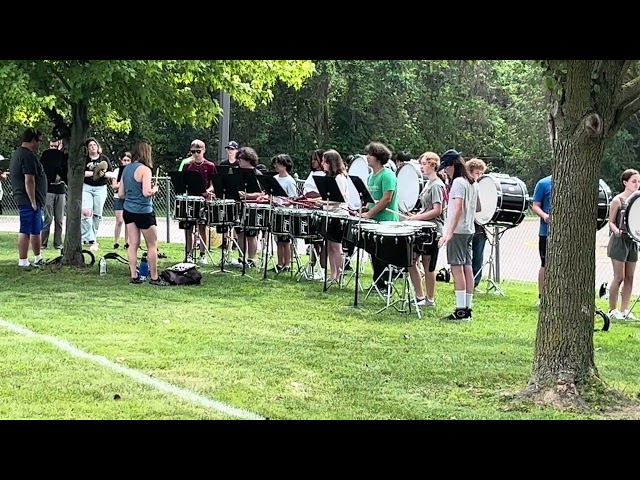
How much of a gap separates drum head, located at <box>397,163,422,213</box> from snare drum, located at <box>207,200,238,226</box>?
276 centimetres

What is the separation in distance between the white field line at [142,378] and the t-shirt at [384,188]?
14.7 feet

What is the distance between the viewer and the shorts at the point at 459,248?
35.4 ft

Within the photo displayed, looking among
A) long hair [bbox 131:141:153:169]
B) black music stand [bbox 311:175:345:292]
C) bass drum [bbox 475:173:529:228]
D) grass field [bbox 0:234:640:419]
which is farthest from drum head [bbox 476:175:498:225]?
long hair [bbox 131:141:153:169]

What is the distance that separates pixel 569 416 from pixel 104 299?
686cm

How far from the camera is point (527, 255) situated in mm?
21734

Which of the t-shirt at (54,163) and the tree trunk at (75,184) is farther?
the t-shirt at (54,163)

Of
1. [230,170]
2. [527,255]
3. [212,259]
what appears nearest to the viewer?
[230,170]

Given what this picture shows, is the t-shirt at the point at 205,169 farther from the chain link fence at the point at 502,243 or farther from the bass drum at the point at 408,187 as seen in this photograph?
the bass drum at the point at 408,187

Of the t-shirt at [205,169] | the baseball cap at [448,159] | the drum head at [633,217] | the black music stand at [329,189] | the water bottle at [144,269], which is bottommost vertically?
the water bottle at [144,269]

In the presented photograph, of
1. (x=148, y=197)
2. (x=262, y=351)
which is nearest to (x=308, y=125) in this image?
(x=148, y=197)

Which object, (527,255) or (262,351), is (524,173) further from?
(262,351)

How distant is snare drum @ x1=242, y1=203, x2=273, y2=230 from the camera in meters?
14.2

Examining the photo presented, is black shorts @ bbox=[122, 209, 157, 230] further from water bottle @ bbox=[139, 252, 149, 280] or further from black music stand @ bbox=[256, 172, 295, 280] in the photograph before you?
black music stand @ bbox=[256, 172, 295, 280]

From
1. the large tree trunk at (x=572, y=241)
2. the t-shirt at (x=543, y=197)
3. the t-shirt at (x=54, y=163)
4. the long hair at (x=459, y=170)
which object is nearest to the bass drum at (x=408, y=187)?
the t-shirt at (x=543, y=197)
